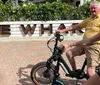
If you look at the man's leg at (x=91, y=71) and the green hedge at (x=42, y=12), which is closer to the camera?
the man's leg at (x=91, y=71)

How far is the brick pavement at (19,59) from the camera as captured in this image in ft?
17.9

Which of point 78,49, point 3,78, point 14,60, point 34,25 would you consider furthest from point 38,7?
point 78,49

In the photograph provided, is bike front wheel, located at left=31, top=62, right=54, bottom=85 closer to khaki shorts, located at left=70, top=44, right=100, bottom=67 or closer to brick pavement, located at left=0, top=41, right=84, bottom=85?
brick pavement, located at left=0, top=41, right=84, bottom=85

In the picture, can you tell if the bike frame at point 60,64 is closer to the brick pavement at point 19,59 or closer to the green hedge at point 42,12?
the brick pavement at point 19,59

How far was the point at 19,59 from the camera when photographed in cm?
734

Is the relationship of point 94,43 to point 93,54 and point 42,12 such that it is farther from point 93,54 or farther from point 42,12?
point 42,12

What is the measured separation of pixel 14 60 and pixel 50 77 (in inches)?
117

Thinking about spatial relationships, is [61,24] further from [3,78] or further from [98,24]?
[98,24]

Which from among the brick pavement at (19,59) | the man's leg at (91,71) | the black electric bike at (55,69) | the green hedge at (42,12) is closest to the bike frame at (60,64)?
the black electric bike at (55,69)

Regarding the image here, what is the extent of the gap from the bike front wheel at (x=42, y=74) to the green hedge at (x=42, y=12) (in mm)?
6369

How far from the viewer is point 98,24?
4102mm

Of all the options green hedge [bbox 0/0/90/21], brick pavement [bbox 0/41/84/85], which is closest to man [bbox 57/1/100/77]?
brick pavement [bbox 0/41/84/85]

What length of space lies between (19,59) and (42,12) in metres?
4.07

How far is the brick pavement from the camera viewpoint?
545 centimetres
